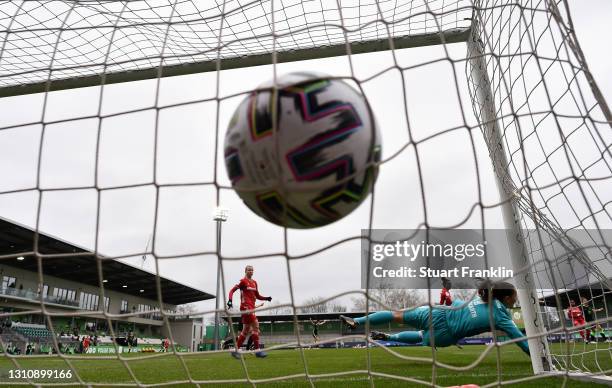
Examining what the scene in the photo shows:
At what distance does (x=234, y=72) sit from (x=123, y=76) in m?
1.02

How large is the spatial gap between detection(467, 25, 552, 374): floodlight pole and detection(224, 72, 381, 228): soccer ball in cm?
229

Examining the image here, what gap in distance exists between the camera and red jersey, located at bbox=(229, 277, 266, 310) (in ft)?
21.3

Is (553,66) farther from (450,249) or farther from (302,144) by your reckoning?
(450,249)

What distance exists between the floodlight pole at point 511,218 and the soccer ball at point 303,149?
7.53 feet

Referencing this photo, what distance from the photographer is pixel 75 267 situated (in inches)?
1049

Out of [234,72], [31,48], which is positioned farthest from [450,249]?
[31,48]

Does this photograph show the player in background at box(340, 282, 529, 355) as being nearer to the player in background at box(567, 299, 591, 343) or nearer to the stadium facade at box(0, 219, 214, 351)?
the player in background at box(567, 299, 591, 343)

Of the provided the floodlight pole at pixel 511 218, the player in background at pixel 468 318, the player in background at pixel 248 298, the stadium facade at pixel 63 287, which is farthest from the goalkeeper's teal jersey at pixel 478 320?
the stadium facade at pixel 63 287

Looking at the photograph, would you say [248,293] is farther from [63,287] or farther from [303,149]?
[63,287]

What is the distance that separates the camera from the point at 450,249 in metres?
18.3

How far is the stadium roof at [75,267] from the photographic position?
21.7 metres

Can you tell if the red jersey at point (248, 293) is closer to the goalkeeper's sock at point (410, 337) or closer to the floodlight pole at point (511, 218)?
the goalkeeper's sock at point (410, 337)

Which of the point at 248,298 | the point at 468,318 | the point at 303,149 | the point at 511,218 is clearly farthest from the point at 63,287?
the point at 303,149

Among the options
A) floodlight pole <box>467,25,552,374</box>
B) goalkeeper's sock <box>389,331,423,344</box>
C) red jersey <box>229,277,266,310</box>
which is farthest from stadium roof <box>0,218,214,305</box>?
floodlight pole <box>467,25,552,374</box>
